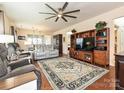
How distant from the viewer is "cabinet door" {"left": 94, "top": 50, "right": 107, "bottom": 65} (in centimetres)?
475

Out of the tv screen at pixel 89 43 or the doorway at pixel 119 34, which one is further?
the tv screen at pixel 89 43

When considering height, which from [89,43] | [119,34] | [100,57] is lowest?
[100,57]

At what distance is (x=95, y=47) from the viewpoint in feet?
17.8

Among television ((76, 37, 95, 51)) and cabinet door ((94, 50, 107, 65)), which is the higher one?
Answer: television ((76, 37, 95, 51))

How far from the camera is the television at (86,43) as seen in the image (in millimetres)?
5816

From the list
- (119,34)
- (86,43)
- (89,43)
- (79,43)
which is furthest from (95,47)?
(79,43)

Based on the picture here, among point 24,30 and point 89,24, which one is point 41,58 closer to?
point 89,24

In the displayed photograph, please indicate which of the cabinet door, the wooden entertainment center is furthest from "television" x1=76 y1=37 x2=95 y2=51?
the cabinet door

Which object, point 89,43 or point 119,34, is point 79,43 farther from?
point 119,34

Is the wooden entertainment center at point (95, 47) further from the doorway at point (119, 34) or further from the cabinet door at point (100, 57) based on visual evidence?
the doorway at point (119, 34)

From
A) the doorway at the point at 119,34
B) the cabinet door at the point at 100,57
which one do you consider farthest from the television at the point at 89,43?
the doorway at the point at 119,34

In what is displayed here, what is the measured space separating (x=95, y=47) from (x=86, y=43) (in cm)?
93

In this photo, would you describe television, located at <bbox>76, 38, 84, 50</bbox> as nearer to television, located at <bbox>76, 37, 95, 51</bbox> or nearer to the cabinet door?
television, located at <bbox>76, 37, 95, 51</bbox>

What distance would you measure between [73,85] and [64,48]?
731cm
